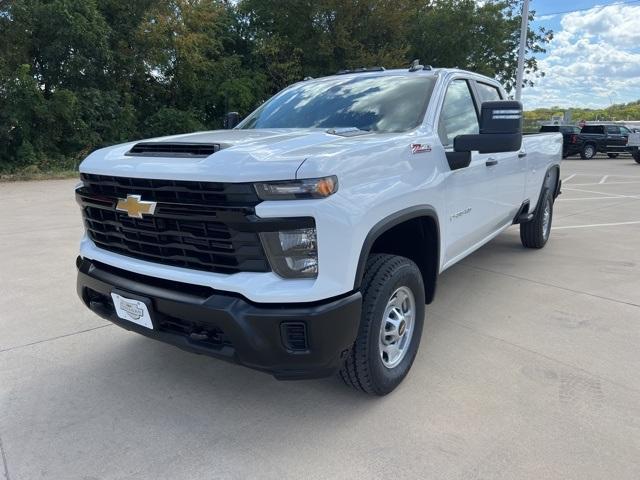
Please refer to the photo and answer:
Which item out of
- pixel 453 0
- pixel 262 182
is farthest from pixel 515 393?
pixel 453 0

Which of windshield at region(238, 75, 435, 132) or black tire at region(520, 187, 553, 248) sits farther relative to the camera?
black tire at region(520, 187, 553, 248)

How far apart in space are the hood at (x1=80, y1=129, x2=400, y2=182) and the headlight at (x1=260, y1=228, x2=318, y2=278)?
0.26 metres

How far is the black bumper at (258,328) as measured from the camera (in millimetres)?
2330

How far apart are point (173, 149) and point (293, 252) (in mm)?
948

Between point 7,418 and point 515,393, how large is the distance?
2.91m

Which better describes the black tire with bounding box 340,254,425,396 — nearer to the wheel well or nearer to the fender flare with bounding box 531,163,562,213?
the wheel well

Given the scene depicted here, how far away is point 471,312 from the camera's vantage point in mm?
4359

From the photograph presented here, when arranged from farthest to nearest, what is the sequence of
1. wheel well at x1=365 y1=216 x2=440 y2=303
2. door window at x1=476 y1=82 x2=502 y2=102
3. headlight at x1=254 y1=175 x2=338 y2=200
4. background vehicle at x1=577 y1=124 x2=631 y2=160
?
background vehicle at x1=577 y1=124 x2=631 y2=160 < door window at x1=476 y1=82 x2=502 y2=102 < wheel well at x1=365 y1=216 x2=440 y2=303 < headlight at x1=254 y1=175 x2=338 y2=200

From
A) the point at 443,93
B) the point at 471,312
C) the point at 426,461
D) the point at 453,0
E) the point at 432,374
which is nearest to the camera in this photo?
the point at 426,461

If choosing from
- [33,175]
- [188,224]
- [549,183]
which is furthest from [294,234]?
[33,175]

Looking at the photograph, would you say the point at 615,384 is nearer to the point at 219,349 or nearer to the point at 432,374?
the point at 432,374

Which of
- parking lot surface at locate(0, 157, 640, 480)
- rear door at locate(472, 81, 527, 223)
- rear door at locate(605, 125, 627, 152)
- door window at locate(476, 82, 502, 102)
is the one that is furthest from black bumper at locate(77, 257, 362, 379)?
rear door at locate(605, 125, 627, 152)

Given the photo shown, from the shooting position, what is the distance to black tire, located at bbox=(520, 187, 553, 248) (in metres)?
6.18

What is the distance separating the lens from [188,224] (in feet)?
8.23
